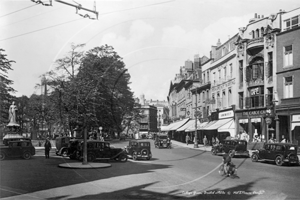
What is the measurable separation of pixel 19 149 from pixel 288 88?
22773 mm

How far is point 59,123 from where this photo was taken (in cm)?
1714

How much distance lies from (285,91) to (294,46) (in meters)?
9.28

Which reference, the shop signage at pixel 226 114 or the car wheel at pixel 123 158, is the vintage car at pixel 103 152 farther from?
the shop signage at pixel 226 114

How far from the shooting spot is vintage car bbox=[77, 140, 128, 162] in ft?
71.8

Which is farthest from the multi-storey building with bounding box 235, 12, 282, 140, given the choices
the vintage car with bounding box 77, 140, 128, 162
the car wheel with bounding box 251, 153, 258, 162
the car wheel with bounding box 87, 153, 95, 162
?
the car wheel with bounding box 87, 153, 95, 162

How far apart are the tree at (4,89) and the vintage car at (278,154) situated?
14.6 metres

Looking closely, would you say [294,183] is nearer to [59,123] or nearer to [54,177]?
[54,177]

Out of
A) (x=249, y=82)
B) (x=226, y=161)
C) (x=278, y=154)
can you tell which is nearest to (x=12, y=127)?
(x=226, y=161)

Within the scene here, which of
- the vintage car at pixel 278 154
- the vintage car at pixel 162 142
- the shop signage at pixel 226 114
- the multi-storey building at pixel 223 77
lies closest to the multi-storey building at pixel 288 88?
the vintage car at pixel 278 154

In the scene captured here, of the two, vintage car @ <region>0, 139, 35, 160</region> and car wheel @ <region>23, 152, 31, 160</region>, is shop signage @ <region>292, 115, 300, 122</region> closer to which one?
vintage car @ <region>0, 139, 35, 160</region>

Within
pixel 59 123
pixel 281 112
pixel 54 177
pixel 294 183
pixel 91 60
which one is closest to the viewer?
pixel 294 183

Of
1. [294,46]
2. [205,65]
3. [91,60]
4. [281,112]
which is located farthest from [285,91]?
[91,60]

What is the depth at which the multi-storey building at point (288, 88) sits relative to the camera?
22.5 meters

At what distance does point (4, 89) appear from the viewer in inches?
738
